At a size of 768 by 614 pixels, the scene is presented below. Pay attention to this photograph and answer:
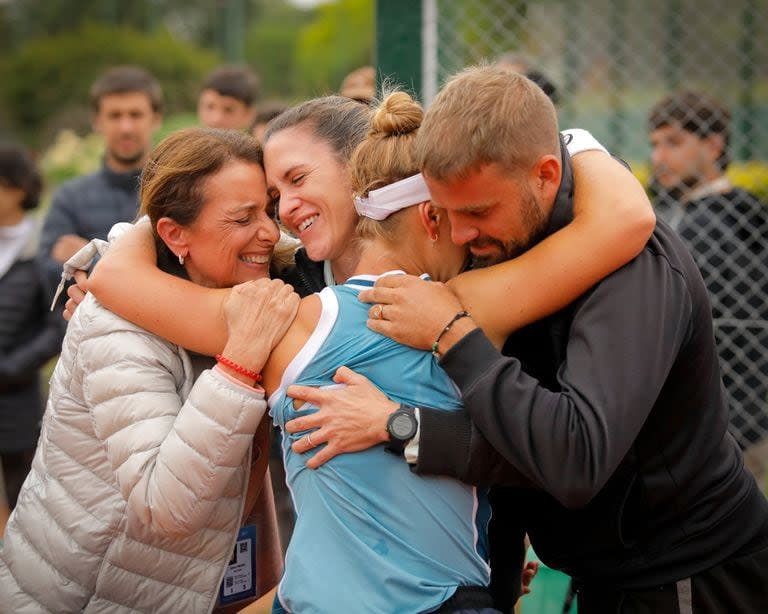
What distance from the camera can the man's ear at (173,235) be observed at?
2451mm

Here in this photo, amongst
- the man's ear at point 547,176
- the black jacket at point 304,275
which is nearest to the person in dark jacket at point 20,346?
the black jacket at point 304,275

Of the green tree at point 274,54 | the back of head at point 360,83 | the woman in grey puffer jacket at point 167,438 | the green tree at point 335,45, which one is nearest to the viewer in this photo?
the woman in grey puffer jacket at point 167,438

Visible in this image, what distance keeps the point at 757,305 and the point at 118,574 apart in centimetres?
368

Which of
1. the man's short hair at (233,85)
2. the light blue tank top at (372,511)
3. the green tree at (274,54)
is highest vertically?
the light blue tank top at (372,511)

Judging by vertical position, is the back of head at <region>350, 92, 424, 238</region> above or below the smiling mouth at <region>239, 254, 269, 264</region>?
above

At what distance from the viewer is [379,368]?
2.05 m

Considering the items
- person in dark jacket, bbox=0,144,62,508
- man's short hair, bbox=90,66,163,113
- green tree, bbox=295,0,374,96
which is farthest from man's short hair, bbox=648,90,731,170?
green tree, bbox=295,0,374,96

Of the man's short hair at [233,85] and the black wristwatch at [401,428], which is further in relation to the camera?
the man's short hair at [233,85]

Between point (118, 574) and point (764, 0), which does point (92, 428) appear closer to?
point (118, 574)

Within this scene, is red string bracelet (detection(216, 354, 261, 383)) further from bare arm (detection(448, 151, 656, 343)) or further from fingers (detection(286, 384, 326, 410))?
bare arm (detection(448, 151, 656, 343))

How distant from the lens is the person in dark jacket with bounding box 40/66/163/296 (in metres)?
5.41

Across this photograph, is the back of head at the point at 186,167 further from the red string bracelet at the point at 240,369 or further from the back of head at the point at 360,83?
the back of head at the point at 360,83

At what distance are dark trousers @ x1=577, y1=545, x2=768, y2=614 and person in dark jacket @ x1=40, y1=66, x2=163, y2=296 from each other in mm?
3828

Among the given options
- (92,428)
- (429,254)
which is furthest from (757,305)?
(92,428)
